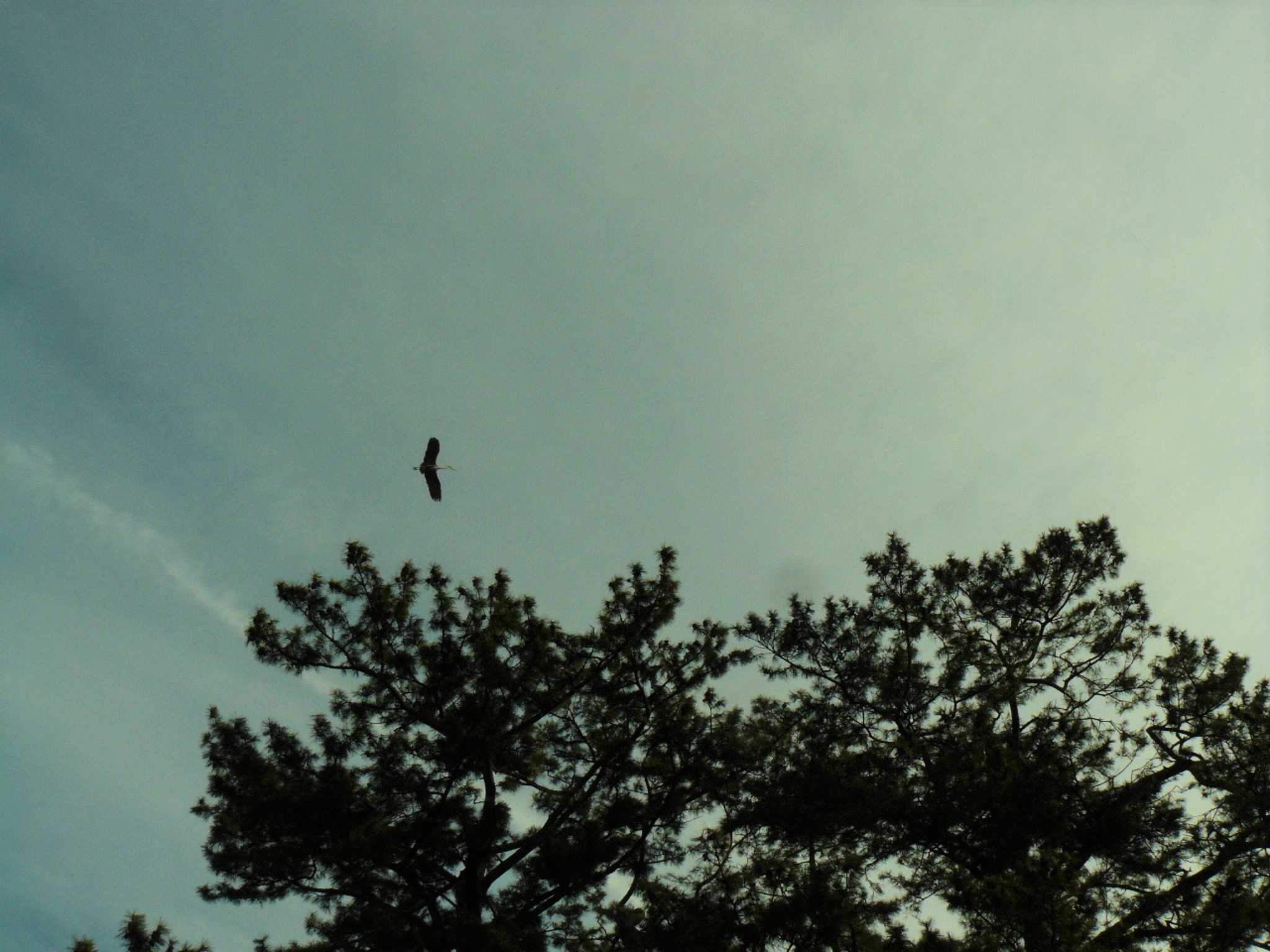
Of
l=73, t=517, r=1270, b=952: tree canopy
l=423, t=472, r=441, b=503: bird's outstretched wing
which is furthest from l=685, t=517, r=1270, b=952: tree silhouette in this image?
l=423, t=472, r=441, b=503: bird's outstretched wing

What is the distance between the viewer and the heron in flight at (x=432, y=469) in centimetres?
987

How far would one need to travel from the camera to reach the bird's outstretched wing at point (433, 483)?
389 inches

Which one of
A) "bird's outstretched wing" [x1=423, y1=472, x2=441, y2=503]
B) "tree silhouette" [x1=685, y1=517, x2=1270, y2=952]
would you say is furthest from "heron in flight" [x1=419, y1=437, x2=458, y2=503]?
"tree silhouette" [x1=685, y1=517, x2=1270, y2=952]

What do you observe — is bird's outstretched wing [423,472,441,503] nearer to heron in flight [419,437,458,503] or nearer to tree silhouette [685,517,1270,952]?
heron in flight [419,437,458,503]

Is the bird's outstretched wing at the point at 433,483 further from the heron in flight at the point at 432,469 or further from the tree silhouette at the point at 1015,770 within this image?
the tree silhouette at the point at 1015,770

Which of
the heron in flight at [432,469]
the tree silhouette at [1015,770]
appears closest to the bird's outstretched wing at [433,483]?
the heron in flight at [432,469]

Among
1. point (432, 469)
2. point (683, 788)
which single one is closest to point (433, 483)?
point (432, 469)

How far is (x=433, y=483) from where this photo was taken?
32.6 feet

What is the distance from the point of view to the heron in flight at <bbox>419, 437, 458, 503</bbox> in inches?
388

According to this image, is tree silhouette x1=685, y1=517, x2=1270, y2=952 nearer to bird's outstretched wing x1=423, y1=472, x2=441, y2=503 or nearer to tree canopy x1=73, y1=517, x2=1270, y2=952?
tree canopy x1=73, y1=517, x2=1270, y2=952

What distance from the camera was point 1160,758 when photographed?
1061cm

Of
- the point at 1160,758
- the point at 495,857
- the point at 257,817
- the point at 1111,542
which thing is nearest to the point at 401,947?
the point at 495,857

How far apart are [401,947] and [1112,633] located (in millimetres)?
10362

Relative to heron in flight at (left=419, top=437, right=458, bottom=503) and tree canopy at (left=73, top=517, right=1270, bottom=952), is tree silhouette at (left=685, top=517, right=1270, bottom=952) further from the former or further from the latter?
heron in flight at (left=419, top=437, right=458, bottom=503)
